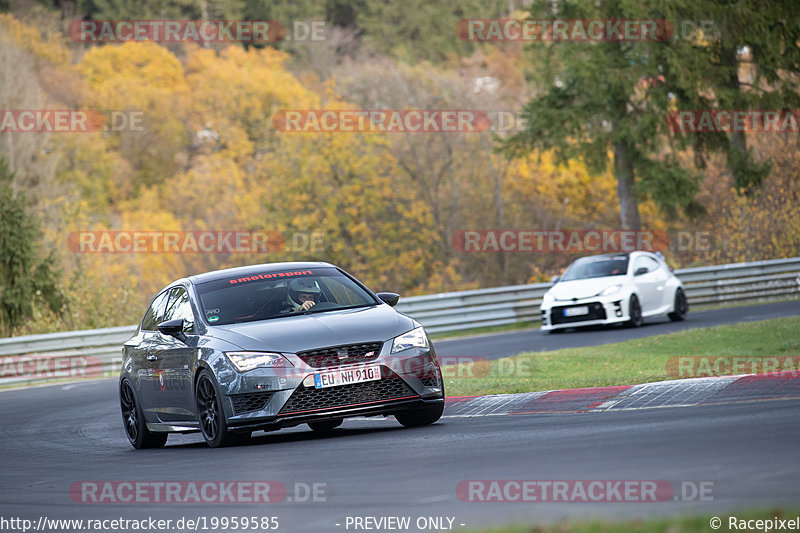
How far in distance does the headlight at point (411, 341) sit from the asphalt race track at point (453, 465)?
2.46 feet

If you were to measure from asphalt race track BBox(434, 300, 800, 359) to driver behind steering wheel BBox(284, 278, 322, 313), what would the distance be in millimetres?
8545

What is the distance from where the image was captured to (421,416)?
11.1 meters

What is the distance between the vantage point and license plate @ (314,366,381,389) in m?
10.1

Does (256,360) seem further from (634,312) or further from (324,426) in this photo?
(634,312)

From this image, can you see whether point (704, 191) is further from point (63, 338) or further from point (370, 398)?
point (370, 398)

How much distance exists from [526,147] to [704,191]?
32.2 ft

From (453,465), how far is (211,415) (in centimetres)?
327

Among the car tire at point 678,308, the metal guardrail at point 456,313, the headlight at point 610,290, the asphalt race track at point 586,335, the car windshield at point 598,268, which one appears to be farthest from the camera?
the metal guardrail at point 456,313

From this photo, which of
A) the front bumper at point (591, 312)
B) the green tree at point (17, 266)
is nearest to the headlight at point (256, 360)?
the front bumper at point (591, 312)

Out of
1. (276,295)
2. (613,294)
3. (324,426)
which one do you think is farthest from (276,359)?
(613,294)

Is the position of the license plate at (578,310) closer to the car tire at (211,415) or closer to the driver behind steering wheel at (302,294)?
the driver behind steering wheel at (302,294)

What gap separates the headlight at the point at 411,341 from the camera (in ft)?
34.2

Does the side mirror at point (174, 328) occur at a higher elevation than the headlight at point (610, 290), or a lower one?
higher

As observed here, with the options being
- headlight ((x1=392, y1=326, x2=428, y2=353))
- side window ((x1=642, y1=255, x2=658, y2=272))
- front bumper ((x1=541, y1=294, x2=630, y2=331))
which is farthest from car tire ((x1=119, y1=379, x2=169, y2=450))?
side window ((x1=642, y1=255, x2=658, y2=272))
